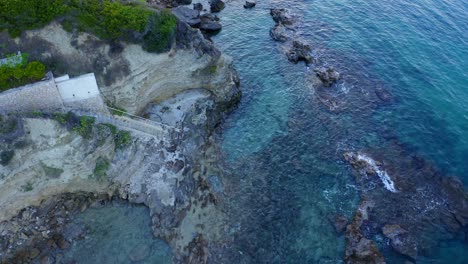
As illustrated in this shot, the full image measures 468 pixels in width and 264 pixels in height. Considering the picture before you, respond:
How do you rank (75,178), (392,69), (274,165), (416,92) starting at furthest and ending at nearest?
(392,69) → (416,92) → (274,165) → (75,178)

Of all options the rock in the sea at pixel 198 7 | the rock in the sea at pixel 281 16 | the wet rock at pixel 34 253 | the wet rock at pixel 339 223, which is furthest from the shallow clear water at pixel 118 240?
the rock in the sea at pixel 281 16

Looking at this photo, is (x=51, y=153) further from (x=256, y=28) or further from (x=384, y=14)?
(x=384, y=14)

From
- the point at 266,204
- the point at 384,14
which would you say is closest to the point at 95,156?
the point at 266,204

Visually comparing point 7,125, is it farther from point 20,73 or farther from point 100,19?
point 100,19

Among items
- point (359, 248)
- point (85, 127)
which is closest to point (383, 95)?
point (359, 248)

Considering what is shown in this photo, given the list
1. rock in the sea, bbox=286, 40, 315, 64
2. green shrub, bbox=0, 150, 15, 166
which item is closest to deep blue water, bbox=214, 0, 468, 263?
rock in the sea, bbox=286, 40, 315, 64

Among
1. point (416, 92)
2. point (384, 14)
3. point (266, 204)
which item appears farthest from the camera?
point (384, 14)
